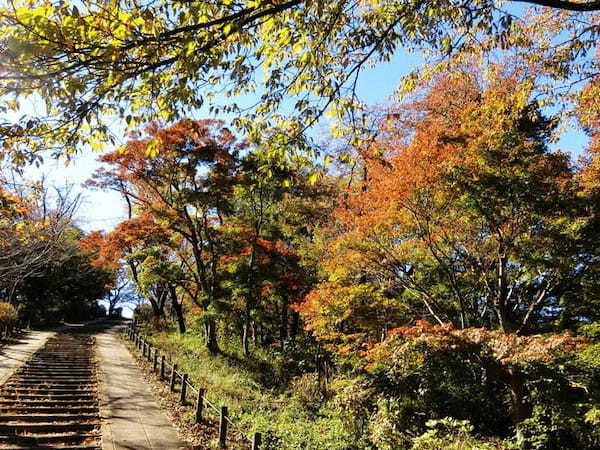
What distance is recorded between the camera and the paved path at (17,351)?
1357cm

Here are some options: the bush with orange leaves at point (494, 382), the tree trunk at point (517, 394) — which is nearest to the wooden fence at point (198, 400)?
the bush with orange leaves at point (494, 382)

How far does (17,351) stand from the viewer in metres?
17.5

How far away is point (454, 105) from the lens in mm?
16406

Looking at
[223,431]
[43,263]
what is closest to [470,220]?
[223,431]

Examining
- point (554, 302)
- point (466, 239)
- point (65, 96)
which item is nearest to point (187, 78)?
point (65, 96)

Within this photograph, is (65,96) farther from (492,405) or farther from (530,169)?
(492,405)

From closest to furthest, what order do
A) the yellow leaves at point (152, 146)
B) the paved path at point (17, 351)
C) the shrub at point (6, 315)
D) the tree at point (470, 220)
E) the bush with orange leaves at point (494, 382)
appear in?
the yellow leaves at point (152, 146) → the bush with orange leaves at point (494, 382) → the tree at point (470, 220) → the paved path at point (17, 351) → the shrub at point (6, 315)

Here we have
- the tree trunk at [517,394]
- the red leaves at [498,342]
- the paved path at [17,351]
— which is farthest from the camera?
the paved path at [17,351]

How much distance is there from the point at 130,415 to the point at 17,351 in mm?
11196

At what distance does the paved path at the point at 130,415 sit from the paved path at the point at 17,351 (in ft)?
9.20

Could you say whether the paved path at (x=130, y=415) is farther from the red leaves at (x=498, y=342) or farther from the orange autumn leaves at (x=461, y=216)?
the orange autumn leaves at (x=461, y=216)

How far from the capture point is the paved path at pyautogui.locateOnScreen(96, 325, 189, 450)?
8188mm

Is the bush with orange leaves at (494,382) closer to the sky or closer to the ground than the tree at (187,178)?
closer to the ground

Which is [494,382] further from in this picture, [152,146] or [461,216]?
[152,146]
